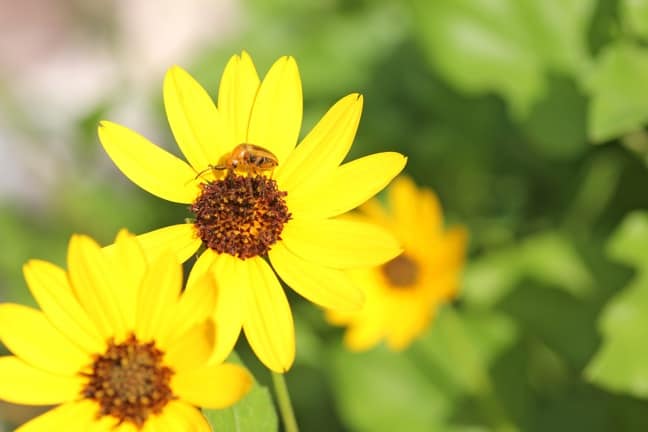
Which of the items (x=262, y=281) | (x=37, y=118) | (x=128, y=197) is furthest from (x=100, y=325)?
(x=37, y=118)

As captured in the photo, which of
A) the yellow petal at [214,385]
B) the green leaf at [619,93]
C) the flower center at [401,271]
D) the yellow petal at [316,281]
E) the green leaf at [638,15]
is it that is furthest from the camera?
the flower center at [401,271]

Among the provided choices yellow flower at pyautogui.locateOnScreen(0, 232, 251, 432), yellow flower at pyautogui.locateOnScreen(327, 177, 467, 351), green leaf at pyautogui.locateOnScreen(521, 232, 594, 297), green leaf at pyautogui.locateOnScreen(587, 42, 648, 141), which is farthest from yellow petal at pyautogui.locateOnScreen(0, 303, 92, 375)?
green leaf at pyautogui.locateOnScreen(521, 232, 594, 297)

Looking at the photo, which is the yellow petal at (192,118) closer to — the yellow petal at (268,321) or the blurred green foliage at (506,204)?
the yellow petal at (268,321)

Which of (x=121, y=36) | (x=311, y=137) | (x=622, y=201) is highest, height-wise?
(x=121, y=36)

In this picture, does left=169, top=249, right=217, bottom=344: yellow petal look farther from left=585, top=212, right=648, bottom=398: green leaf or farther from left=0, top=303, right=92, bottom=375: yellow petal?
left=585, top=212, right=648, bottom=398: green leaf

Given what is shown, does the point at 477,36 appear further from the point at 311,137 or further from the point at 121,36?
the point at 121,36

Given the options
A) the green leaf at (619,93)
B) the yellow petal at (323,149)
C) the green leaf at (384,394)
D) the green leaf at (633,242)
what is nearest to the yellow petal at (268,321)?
the yellow petal at (323,149)
